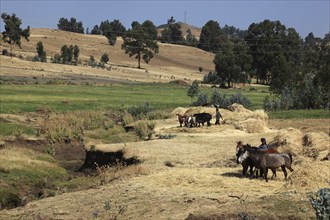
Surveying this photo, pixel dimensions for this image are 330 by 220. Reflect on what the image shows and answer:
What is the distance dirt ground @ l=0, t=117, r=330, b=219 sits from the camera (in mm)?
14161

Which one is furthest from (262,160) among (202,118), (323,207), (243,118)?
(243,118)

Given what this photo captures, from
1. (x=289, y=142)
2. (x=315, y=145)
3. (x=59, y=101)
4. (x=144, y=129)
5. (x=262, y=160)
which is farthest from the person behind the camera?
(x=59, y=101)

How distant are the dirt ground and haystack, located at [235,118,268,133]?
1007cm

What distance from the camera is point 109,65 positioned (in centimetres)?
15112

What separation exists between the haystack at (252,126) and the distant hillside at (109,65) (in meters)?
71.9

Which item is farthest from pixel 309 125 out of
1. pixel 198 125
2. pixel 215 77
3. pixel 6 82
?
pixel 215 77

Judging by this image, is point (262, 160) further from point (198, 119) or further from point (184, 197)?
point (198, 119)

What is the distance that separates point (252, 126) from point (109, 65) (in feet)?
388

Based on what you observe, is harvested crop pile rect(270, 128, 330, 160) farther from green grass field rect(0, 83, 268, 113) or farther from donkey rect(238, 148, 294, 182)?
green grass field rect(0, 83, 268, 113)

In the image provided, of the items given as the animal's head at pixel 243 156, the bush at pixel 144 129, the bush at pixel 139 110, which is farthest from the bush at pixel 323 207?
the bush at pixel 139 110

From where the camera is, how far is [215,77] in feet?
405

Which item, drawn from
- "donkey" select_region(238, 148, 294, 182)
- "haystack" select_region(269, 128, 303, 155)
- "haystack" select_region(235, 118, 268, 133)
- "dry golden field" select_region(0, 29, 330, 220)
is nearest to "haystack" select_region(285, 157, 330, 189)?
"dry golden field" select_region(0, 29, 330, 220)

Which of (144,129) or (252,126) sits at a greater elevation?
(252,126)

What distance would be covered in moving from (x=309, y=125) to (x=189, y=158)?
619 inches
